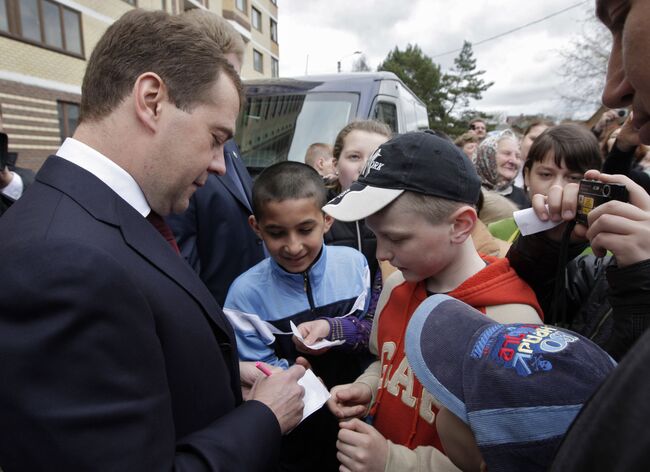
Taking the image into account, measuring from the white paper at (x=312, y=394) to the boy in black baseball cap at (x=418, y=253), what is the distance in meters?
0.14

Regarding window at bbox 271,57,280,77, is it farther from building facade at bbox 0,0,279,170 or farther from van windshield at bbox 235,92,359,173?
van windshield at bbox 235,92,359,173

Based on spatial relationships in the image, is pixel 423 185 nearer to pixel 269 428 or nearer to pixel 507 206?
pixel 269 428

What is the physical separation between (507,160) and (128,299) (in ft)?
13.7

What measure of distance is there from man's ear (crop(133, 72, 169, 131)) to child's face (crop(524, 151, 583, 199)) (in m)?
2.05

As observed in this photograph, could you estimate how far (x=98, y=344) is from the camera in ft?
2.65

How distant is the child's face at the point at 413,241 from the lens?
4.52 ft

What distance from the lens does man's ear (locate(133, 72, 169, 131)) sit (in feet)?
3.67

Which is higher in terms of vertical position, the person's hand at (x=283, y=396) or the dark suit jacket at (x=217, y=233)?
the dark suit jacket at (x=217, y=233)

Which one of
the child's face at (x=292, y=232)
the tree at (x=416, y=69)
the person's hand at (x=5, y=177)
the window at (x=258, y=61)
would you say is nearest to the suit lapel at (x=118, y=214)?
the child's face at (x=292, y=232)

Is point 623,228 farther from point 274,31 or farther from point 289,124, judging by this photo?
point 274,31

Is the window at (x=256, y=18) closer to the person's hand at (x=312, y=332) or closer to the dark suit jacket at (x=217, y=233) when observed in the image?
the dark suit jacket at (x=217, y=233)

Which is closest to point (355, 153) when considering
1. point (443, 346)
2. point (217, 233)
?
point (217, 233)

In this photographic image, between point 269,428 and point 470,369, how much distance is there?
626mm

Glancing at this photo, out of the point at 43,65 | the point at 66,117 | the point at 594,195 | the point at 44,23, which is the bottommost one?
the point at 594,195
